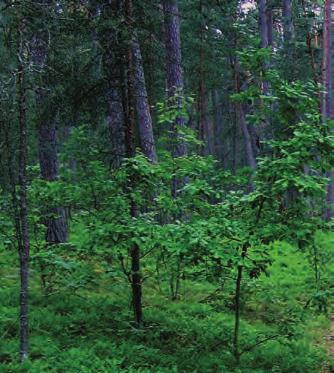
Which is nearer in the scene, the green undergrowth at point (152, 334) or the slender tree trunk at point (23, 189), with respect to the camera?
the slender tree trunk at point (23, 189)

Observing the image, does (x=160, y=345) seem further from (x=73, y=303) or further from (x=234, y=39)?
(x=234, y=39)

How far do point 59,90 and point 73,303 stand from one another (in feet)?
12.2

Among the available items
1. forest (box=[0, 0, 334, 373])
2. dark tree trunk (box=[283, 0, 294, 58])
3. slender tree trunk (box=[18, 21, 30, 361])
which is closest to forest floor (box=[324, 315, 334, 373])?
forest (box=[0, 0, 334, 373])

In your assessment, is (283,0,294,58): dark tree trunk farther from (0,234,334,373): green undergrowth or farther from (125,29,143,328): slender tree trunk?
(0,234,334,373): green undergrowth

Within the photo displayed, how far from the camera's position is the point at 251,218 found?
650 cm

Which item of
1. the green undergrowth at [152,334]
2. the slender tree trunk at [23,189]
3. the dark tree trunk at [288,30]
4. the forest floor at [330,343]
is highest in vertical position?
the dark tree trunk at [288,30]

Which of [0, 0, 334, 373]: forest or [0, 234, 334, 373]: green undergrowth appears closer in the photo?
[0, 0, 334, 373]: forest

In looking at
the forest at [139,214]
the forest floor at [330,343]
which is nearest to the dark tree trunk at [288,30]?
the forest at [139,214]

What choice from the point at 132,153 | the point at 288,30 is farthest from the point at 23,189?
the point at 288,30

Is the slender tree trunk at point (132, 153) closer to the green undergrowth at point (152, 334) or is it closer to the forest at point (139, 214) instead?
the forest at point (139, 214)

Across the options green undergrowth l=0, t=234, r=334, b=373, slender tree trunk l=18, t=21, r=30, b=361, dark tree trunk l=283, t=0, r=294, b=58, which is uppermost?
dark tree trunk l=283, t=0, r=294, b=58

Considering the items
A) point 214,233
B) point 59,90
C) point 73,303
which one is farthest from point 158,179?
point 73,303

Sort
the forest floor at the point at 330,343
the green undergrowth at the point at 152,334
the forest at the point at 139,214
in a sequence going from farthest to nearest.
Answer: the forest floor at the point at 330,343 < the green undergrowth at the point at 152,334 < the forest at the point at 139,214

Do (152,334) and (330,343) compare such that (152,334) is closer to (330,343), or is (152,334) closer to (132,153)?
(132,153)
